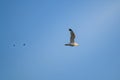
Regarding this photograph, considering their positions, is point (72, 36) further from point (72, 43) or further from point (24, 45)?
point (24, 45)

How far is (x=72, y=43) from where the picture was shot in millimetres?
7363

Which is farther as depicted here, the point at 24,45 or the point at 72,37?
the point at 24,45

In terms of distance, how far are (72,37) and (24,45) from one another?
6.43 ft

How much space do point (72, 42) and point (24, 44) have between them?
189cm

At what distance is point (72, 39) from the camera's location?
7273 millimetres

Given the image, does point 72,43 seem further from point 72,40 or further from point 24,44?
point 24,44

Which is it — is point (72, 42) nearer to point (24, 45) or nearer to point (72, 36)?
point (72, 36)

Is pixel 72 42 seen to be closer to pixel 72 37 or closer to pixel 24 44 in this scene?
pixel 72 37

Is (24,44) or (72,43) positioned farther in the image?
(24,44)

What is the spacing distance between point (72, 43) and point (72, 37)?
7.5 inches

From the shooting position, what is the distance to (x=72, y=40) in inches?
288

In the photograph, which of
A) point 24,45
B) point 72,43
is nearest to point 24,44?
point 24,45

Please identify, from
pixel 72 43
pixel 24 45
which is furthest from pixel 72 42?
pixel 24 45

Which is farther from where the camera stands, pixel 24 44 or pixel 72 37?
pixel 24 44
